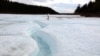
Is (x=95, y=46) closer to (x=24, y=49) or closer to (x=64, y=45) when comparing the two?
(x=64, y=45)

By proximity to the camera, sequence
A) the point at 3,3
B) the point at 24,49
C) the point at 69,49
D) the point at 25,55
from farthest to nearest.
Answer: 1. the point at 3,3
2. the point at 69,49
3. the point at 24,49
4. the point at 25,55

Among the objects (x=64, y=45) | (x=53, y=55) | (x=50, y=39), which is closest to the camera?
(x=53, y=55)

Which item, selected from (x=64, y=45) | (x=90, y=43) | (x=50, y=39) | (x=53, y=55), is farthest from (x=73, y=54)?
(x=50, y=39)

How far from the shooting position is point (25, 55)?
7.32ft

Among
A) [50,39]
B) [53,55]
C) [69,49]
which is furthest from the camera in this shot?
Answer: [50,39]

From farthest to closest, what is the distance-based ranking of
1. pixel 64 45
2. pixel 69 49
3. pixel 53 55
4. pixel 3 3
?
pixel 3 3
pixel 64 45
pixel 69 49
pixel 53 55

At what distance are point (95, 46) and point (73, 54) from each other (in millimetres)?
544

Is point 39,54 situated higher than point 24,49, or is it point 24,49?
point 24,49

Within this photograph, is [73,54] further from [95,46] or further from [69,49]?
[95,46]

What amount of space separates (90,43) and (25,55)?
1344 millimetres

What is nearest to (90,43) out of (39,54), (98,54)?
(98,54)

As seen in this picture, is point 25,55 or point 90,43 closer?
point 25,55

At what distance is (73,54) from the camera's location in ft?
8.63

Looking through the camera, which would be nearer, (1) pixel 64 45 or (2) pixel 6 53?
(2) pixel 6 53
